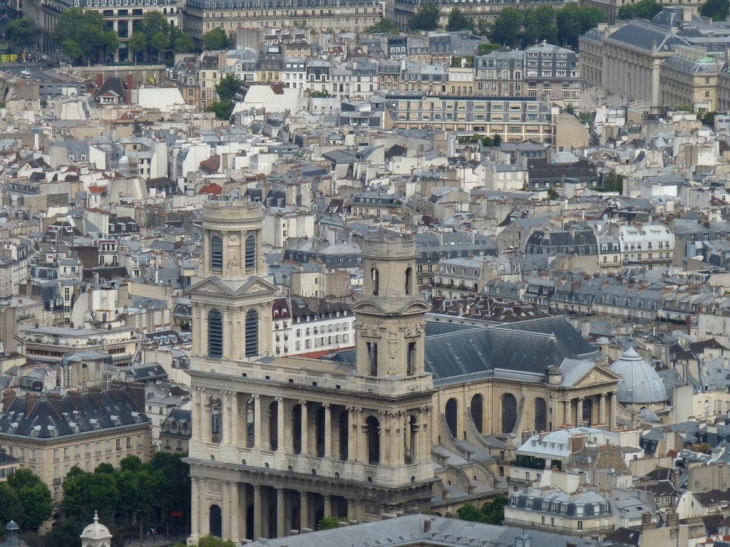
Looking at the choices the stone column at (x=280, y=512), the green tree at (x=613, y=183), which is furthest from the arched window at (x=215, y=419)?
the green tree at (x=613, y=183)

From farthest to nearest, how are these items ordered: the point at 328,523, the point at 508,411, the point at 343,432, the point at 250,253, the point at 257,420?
the point at 508,411 < the point at 250,253 < the point at 257,420 < the point at 343,432 < the point at 328,523

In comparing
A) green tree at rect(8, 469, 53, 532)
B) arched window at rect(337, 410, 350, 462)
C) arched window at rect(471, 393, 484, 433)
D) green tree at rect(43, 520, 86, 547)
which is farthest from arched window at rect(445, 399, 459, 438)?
green tree at rect(8, 469, 53, 532)

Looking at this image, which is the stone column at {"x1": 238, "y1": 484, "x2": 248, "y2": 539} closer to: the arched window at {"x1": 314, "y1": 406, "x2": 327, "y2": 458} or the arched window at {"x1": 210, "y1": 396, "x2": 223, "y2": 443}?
the arched window at {"x1": 210, "y1": 396, "x2": 223, "y2": 443}

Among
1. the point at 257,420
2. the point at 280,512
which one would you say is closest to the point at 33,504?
the point at 257,420

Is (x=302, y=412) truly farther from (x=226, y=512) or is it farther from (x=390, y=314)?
(x=390, y=314)

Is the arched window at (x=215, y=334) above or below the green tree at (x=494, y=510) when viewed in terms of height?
above

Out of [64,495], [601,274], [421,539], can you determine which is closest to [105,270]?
[601,274]

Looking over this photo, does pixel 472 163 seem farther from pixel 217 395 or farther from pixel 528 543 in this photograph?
pixel 528 543

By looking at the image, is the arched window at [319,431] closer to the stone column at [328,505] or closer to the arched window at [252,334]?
the stone column at [328,505]
